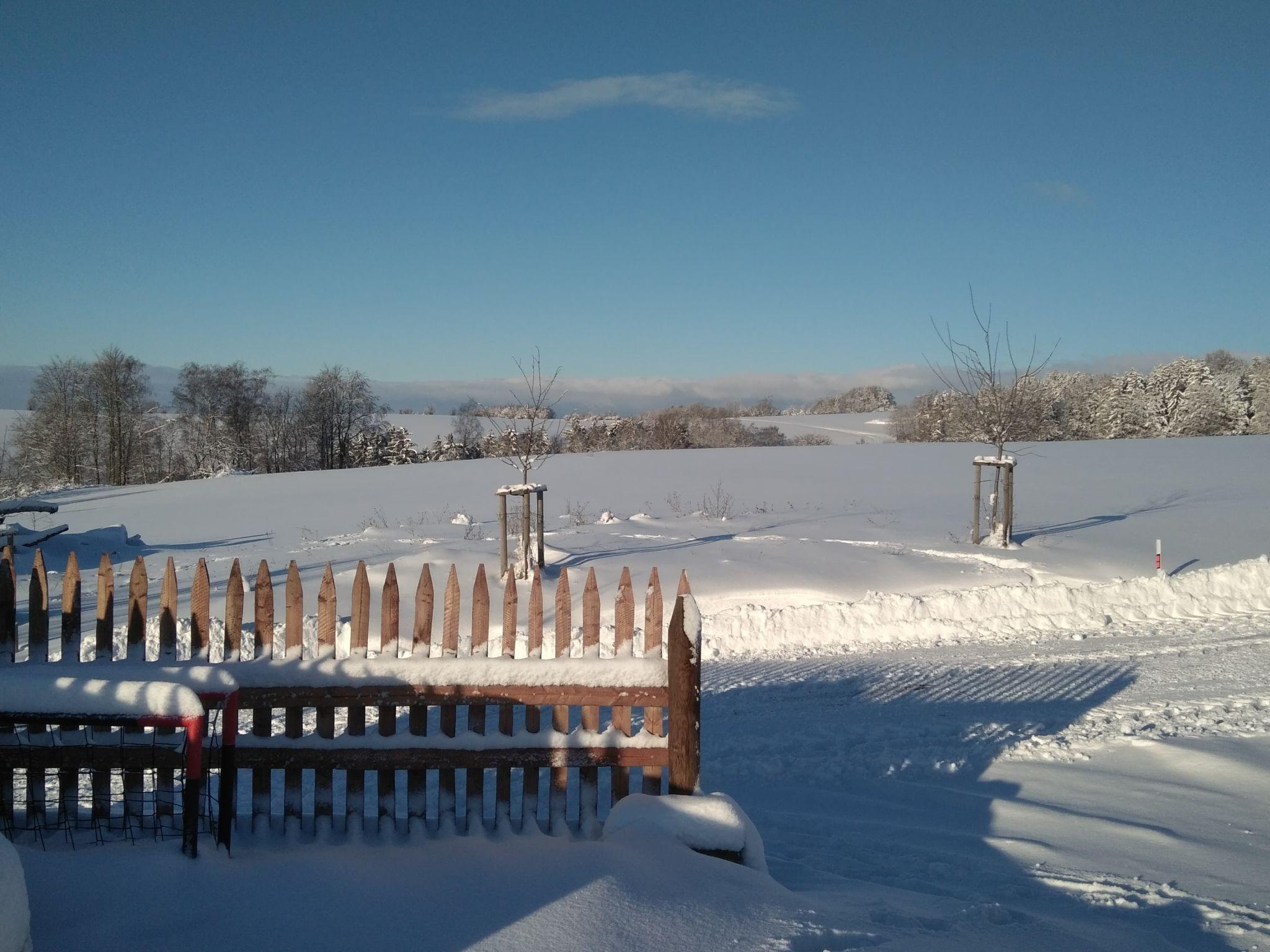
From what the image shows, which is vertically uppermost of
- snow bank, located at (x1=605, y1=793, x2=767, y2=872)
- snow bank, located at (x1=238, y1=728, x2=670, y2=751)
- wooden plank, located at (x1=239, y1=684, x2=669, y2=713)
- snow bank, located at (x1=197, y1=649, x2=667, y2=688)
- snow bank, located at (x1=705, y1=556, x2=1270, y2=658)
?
snow bank, located at (x1=197, y1=649, x2=667, y2=688)

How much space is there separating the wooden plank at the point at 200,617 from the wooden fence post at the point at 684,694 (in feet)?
8.46

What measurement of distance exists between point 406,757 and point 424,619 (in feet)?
2.35

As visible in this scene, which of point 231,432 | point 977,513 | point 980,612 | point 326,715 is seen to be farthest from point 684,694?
point 231,432

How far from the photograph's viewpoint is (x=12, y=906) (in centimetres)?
266

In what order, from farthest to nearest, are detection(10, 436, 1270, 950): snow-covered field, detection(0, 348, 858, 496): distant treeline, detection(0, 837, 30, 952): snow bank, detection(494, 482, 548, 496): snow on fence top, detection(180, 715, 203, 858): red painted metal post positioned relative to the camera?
detection(0, 348, 858, 496): distant treeline
detection(494, 482, 548, 496): snow on fence top
detection(180, 715, 203, 858): red painted metal post
detection(10, 436, 1270, 950): snow-covered field
detection(0, 837, 30, 952): snow bank

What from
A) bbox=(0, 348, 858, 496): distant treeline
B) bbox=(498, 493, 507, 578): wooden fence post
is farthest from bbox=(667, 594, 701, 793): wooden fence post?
bbox=(0, 348, 858, 496): distant treeline

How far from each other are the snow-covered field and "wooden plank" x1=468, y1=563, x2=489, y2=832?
18cm

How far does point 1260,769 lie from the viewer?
596cm

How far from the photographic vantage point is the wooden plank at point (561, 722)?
4387 millimetres

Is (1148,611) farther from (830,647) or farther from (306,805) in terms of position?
(306,805)

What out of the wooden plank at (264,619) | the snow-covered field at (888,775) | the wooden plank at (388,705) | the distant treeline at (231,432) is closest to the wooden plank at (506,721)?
the snow-covered field at (888,775)

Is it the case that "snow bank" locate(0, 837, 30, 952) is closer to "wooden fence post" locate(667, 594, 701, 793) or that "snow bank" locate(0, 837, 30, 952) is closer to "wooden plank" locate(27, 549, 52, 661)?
"wooden plank" locate(27, 549, 52, 661)

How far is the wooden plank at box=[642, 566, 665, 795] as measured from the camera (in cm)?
442

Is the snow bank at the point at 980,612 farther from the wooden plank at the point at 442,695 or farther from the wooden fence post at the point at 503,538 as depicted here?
the wooden plank at the point at 442,695
